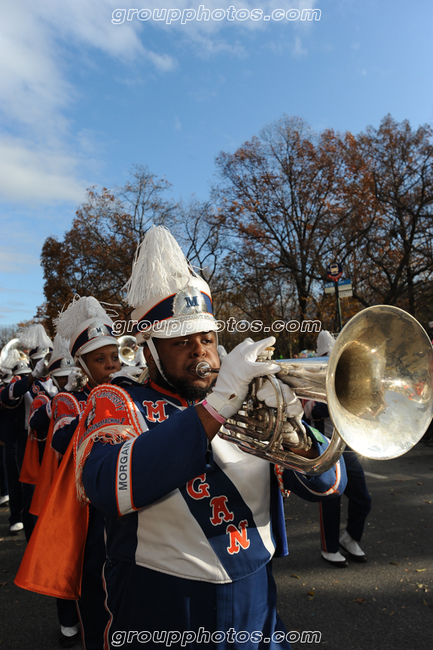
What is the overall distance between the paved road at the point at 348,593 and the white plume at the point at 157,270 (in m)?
2.68

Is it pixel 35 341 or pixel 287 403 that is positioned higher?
pixel 35 341

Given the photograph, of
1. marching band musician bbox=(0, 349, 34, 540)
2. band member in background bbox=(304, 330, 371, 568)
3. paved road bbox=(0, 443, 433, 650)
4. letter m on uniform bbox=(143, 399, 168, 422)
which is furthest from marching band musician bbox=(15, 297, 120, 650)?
marching band musician bbox=(0, 349, 34, 540)

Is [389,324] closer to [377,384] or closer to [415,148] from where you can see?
[377,384]

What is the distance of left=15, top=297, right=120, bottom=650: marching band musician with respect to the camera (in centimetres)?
206

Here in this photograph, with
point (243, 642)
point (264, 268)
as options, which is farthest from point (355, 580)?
point (264, 268)

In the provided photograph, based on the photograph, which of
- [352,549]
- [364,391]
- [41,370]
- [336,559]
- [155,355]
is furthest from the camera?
[41,370]

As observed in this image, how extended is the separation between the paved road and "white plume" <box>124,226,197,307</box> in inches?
106

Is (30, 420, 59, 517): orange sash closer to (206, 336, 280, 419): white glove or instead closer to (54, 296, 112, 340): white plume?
(54, 296, 112, 340): white plume

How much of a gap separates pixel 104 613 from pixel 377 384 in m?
2.06

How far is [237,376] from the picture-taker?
4.84 ft

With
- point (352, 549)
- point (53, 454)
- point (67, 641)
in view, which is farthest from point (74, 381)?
point (352, 549)

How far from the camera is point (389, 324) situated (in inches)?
62.8

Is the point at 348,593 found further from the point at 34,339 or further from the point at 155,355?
the point at 34,339

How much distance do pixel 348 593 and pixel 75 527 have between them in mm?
2640
